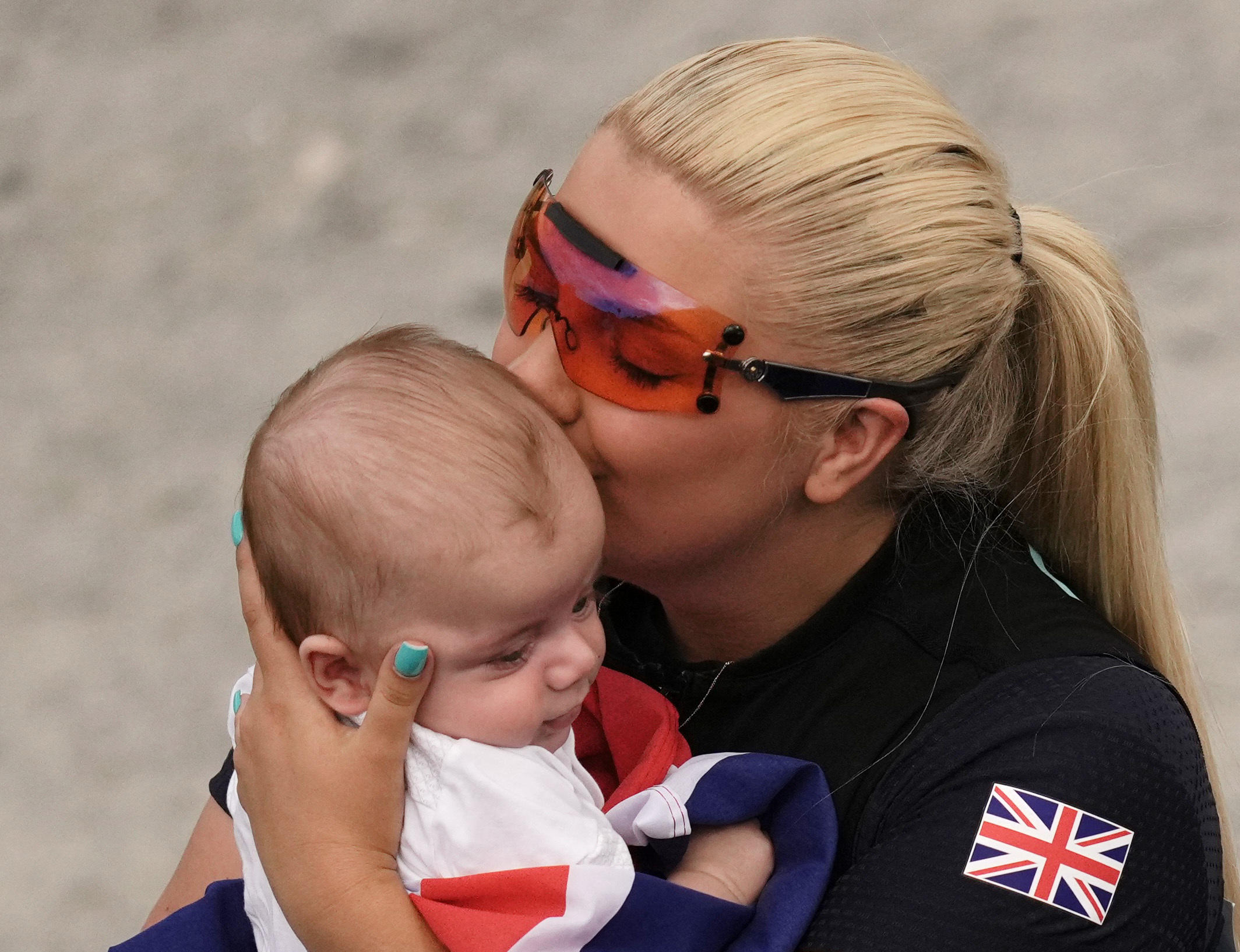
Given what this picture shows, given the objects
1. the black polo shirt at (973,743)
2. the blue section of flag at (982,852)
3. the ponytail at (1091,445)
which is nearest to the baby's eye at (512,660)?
the black polo shirt at (973,743)

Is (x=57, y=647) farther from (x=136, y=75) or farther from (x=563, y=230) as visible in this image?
(x=563, y=230)

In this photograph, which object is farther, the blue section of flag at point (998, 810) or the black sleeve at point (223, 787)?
the black sleeve at point (223, 787)

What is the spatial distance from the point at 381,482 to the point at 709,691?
91 centimetres

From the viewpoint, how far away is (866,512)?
9.18 ft

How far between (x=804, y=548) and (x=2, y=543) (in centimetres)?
432

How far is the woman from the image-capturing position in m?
2.24

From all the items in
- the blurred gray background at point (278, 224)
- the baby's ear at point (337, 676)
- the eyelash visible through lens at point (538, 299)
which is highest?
the blurred gray background at point (278, 224)

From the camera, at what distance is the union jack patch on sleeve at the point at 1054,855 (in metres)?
2.19

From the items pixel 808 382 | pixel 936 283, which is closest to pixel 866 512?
pixel 808 382

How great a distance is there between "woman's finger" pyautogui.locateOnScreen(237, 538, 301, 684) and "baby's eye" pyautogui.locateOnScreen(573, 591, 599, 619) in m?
0.46

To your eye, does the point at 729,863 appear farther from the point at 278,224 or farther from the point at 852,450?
the point at 278,224

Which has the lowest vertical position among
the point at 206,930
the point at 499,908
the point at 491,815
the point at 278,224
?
the point at 206,930

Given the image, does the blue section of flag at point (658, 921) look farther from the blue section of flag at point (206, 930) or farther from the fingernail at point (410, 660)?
the blue section of flag at point (206, 930)

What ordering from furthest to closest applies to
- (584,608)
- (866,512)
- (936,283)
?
1. (866,512)
2. (936,283)
3. (584,608)
